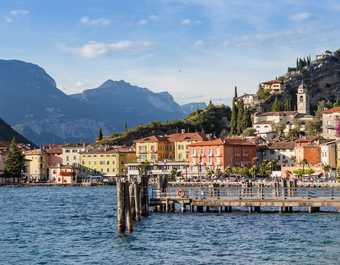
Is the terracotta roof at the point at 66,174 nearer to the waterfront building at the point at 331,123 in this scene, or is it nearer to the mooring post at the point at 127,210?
the waterfront building at the point at 331,123

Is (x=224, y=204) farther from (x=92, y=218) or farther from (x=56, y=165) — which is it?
(x=56, y=165)

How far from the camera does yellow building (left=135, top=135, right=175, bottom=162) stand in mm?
170125

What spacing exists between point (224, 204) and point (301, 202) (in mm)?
5818

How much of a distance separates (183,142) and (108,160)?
18461 mm

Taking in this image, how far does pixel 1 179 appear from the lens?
548 ft

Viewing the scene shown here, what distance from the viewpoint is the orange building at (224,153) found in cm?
15100

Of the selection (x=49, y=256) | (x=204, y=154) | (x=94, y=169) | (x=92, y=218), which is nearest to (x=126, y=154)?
(x=94, y=169)

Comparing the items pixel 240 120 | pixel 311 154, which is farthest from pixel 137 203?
pixel 240 120

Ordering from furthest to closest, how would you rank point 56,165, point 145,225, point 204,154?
point 56,165, point 204,154, point 145,225

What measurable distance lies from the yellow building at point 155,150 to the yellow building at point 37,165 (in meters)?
23.4

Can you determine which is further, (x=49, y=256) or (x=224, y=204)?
(x=224, y=204)

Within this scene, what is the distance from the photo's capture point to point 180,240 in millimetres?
41500

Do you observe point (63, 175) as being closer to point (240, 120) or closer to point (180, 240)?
point (240, 120)

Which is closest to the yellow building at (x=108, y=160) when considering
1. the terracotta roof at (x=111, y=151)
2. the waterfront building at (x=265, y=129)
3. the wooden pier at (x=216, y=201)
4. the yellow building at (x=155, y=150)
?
the terracotta roof at (x=111, y=151)
